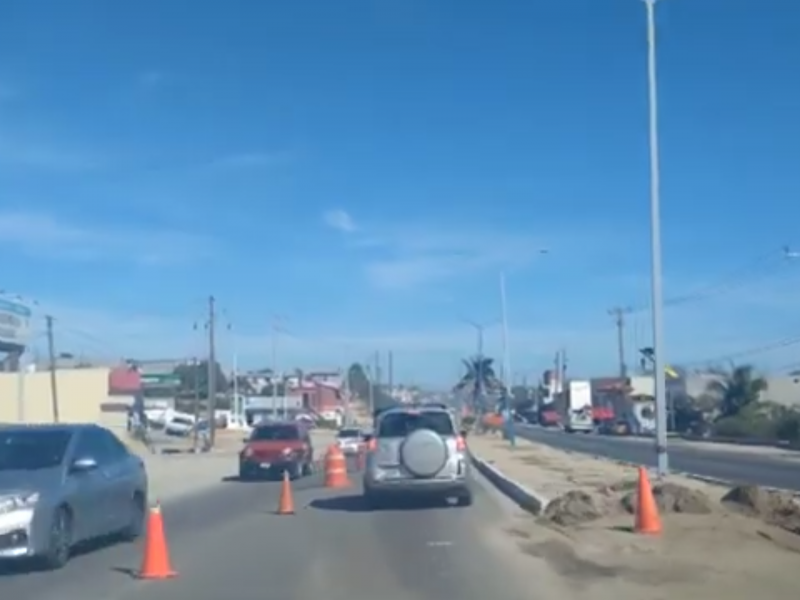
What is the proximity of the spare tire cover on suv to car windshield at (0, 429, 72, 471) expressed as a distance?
7.89 metres

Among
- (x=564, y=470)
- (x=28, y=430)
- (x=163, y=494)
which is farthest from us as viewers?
(x=564, y=470)

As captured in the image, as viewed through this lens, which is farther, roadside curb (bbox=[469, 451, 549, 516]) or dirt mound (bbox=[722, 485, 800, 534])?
roadside curb (bbox=[469, 451, 549, 516])

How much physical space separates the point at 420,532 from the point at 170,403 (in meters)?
122

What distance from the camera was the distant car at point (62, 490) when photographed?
15.9 metres

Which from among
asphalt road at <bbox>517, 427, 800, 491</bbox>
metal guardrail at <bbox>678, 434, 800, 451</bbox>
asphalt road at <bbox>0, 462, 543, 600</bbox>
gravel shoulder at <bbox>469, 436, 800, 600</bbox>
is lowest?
metal guardrail at <bbox>678, 434, 800, 451</bbox>

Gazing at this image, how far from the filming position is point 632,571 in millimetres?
15070

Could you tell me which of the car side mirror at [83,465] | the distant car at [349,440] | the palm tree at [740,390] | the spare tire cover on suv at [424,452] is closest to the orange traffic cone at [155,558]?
the car side mirror at [83,465]

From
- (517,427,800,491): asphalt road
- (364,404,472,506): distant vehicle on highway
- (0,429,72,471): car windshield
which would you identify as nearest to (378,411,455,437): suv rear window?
(364,404,472,506): distant vehicle on highway

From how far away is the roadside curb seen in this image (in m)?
25.4

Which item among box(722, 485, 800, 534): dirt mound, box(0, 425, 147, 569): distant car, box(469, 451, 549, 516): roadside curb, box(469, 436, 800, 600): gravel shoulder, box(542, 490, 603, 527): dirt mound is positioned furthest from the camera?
box(469, 451, 549, 516): roadside curb

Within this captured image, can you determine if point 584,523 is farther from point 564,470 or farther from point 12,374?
point 12,374

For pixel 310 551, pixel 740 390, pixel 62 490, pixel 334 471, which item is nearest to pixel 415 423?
pixel 310 551

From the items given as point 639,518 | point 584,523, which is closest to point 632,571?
point 639,518

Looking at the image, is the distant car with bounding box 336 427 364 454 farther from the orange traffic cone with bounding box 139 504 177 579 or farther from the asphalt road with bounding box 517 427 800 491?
the orange traffic cone with bounding box 139 504 177 579
